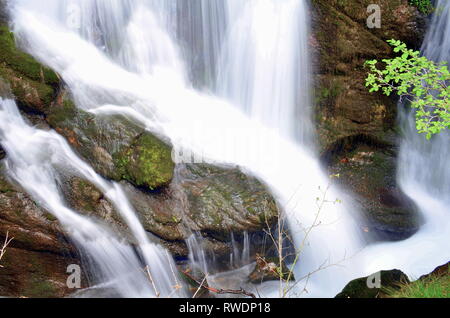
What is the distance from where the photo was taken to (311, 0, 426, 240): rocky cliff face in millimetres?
7137

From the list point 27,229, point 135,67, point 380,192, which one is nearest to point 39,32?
point 135,67

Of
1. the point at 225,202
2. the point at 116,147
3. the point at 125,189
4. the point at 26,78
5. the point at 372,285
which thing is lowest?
the point at 372,285

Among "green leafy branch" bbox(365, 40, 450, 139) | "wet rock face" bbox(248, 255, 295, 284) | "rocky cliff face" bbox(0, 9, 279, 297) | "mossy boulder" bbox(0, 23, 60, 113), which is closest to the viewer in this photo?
"green leafy branch" bbox(365, 40, 450, 139)

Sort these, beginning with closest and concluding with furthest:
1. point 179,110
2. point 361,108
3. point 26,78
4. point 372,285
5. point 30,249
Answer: point 372,285 < point 30,249 < point 26,78 < point 179,110 < point 361,108

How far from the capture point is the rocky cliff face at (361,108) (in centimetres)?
714

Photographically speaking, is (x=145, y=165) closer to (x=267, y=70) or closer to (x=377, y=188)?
(x=267, y=70)

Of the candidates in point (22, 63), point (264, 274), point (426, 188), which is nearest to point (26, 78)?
point (22, 63)

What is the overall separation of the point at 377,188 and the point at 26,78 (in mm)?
5698

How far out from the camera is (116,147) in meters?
6.19

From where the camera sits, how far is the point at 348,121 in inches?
302

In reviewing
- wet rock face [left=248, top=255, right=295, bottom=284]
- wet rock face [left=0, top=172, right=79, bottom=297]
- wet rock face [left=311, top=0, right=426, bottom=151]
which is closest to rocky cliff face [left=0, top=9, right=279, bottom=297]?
wet rock face [left=0, top=172, right=79, bottom=297]

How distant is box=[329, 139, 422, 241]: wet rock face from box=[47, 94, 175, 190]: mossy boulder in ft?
10.2

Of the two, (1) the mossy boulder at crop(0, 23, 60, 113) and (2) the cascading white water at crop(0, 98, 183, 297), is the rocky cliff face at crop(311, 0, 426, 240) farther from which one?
(1) the mossy boulder at crop(0, 23, 60, 113)
